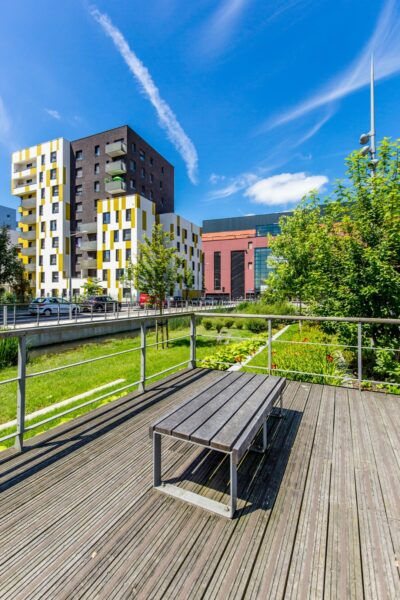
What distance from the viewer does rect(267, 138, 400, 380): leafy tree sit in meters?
5.58

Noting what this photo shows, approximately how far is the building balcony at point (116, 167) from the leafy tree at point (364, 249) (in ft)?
117

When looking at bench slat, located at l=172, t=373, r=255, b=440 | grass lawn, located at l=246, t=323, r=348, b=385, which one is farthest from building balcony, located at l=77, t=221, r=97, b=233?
bench slat, located at l=172, t=373, r=255, b=440

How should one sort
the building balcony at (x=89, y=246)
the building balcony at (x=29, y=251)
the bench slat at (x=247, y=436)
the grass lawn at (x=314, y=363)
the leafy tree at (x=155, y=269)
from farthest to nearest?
1. the building balcony at (x=29, y=251)
2. the building balcony at (x=89, y=246)
3. the leafy tree at (x=155, y=269)
4. the grass lawn at (x=314, y=363)
5. the bench slat at (x=247, y=436)

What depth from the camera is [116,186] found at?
3619cm

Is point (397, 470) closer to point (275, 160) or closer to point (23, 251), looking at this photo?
point (275, 160)

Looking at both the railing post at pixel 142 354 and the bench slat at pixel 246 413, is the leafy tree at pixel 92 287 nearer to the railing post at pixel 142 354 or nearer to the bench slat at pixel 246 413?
the railing post at pixel 142 354

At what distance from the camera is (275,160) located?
29.1 m

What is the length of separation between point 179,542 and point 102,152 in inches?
1753

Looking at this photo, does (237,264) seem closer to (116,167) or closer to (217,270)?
(217,270)

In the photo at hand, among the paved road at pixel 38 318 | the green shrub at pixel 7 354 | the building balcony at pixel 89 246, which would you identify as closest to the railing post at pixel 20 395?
the green shrub at pixel 7 354

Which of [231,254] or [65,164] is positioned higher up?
[65,164]

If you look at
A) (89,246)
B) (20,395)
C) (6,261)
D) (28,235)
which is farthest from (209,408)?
(28,235)

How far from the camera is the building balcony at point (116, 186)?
3612 centimetres

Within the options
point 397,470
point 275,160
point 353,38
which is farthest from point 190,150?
point 397,470
